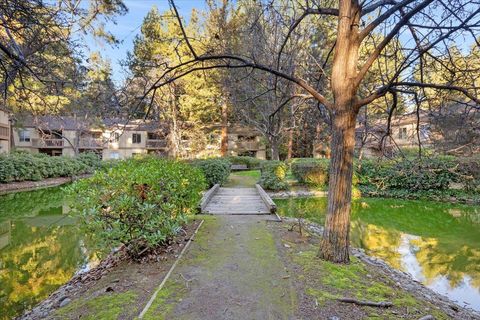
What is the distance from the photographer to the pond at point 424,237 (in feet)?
20.6

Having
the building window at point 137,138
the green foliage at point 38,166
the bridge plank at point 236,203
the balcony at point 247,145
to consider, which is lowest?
the bridge plank at point 236,203

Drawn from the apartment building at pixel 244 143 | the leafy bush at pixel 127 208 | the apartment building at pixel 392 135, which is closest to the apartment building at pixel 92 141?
the apartment building at pixel 244 143

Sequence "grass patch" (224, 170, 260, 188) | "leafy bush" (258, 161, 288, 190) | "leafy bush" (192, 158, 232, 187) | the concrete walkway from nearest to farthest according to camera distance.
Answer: the concrete walkway, "leafy bush" (192, 158, 232, 187), "grass patch" (224, 170, 260, 188), "leafy bush" (258, 161, 288, 190)

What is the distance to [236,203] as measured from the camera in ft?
→ 35.7

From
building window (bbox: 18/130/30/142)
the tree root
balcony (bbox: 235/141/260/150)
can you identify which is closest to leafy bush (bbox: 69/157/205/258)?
the tree root

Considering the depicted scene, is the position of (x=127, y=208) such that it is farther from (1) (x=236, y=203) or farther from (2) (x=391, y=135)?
(1) (x=236, y=203)

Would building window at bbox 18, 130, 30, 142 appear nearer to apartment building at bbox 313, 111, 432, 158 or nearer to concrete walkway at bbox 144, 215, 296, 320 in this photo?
apartment building at bbox 313, 111, 432, 158

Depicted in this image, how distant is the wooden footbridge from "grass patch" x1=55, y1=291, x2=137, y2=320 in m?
5.40

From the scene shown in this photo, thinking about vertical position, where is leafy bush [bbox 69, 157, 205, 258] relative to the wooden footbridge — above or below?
above

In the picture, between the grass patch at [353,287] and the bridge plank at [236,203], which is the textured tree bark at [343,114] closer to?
the grass patch at [353,287]

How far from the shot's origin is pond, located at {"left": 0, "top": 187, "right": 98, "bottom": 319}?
17.7 ft

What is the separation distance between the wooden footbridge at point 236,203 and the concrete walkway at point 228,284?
2939 millimetres

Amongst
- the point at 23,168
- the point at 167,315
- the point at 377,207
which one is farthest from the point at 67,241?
the point at 23,168

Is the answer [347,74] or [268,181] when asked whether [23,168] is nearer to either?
[268,181]
